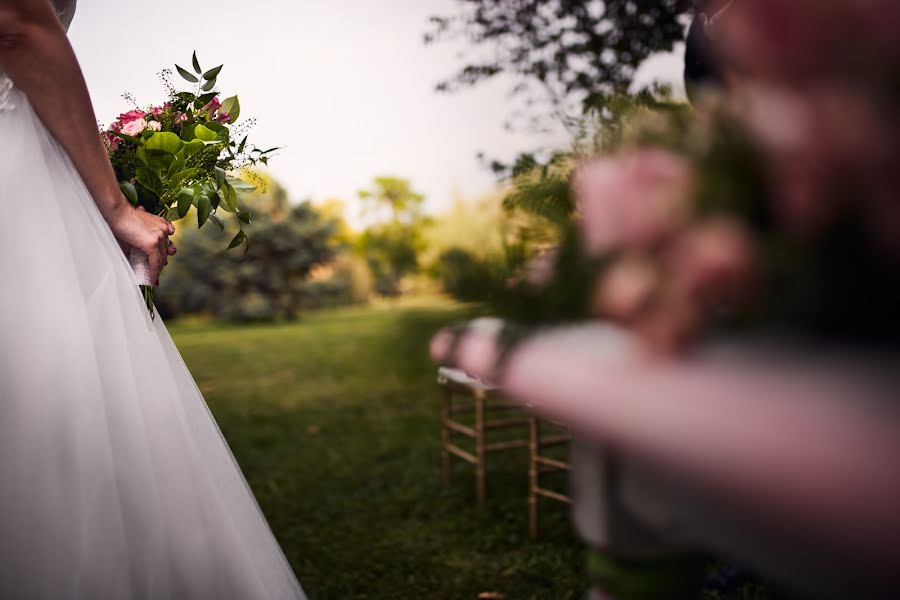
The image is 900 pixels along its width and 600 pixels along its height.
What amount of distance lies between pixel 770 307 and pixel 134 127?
172cm

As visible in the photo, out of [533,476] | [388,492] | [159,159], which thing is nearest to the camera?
[159,159]

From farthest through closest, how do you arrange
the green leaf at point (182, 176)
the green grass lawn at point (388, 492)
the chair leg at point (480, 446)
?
the chair leg at point (480, 446)
the green grass lawn at point (388, 492)
the green leaf at point (182, 176)

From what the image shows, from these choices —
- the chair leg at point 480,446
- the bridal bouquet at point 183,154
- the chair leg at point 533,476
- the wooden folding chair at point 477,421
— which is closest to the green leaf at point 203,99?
the bridal bouquet at point 183,154

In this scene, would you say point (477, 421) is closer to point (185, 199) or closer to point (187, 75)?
point (185, 199)

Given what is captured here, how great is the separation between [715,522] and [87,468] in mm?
1276

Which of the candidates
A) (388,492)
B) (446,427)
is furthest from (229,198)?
(388,492)

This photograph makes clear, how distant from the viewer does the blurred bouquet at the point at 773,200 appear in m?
0.34

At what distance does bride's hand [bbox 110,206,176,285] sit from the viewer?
5.07ft

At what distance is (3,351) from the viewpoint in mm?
1253

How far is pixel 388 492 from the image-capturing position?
12.3 feet

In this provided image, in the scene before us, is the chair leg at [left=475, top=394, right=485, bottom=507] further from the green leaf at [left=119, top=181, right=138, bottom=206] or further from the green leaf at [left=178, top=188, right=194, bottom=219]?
the green leaf at [left=119, top=181, right=138, bottom=206]

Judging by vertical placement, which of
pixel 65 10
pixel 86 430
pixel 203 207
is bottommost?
pixel 86 430

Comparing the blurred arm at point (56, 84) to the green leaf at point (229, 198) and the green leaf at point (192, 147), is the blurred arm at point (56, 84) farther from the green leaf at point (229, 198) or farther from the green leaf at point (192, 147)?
the green leaf at point (229, 198)

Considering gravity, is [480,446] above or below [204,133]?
below
